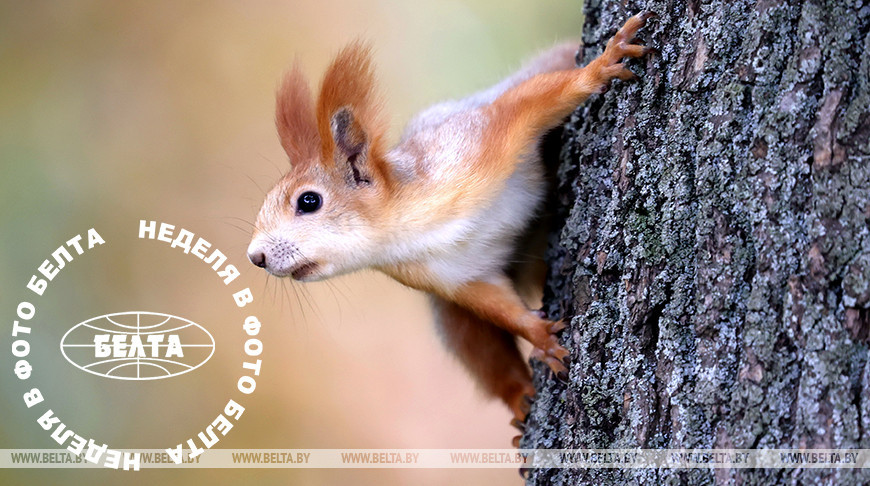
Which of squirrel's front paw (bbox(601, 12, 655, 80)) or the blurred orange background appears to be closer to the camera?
squirrel's front paw (bbox(601, 12, 655, 80))

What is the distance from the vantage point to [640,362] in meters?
1.79

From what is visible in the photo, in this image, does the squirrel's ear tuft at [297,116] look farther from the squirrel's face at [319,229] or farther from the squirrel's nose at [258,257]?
the squirrel's nose at [258,257]

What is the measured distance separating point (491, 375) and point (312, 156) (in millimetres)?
1035

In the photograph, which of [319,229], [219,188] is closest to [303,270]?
[319,229]

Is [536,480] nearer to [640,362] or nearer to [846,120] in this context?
[640,362]

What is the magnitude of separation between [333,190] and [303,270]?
0.27 metres

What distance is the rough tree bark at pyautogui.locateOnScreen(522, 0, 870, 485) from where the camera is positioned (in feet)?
4.63

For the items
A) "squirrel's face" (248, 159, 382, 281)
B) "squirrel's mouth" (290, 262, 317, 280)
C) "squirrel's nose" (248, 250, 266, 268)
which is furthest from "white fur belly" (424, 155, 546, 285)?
"squirrel's nose" (248, 250, 266, 268)

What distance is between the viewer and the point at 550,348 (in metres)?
2.18

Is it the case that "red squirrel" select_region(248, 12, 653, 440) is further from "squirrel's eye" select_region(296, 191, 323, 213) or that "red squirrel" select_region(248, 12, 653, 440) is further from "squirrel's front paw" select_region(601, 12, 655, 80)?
"squirrel's front paw" select_region(601, 12, 655, 80)

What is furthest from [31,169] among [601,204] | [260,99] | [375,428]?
[601,204]

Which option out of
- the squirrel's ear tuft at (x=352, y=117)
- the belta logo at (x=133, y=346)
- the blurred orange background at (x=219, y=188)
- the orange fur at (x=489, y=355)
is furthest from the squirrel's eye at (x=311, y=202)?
the blurred orange background at (x=219, y=188)

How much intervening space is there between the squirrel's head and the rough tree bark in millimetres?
685

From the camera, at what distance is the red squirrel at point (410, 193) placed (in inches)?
92.8
